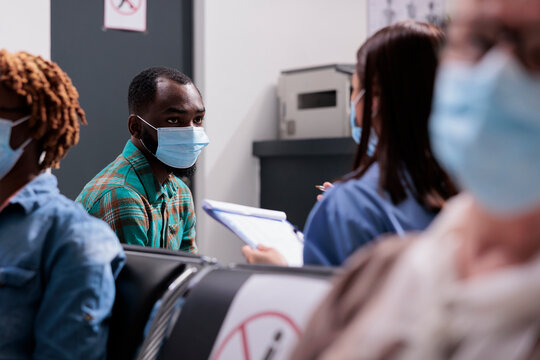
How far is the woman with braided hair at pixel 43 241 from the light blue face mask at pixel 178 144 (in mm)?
724

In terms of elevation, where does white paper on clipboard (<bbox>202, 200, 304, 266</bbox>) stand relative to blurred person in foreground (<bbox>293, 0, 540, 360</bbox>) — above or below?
below

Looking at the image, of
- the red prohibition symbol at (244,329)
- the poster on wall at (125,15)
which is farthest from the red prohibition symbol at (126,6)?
the red prohibition symbol at (244,329)

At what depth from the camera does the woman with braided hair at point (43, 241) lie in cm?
118

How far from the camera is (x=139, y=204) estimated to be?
6.23ft

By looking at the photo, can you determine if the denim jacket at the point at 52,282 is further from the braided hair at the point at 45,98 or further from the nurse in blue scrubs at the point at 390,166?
the nurse in blue scrubs at the point at 390,166

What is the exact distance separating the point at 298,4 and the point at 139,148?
7.18 feet

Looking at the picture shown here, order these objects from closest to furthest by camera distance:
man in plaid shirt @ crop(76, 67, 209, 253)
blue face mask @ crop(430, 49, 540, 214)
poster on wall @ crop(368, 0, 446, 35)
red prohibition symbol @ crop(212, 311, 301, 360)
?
blue face mask @ crop(430, 49, 540, 214) → red prohibition symbol @ crop(212, 311, 301, 360) → man in plaid shirt @ crop(76, 67, 209, 253) → poster on wall @ crop(368, 0, 446, 35)

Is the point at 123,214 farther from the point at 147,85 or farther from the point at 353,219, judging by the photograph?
the point at 353,219

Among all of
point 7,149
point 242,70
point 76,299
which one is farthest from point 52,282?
point 242,70

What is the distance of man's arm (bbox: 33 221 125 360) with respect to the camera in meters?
1.17

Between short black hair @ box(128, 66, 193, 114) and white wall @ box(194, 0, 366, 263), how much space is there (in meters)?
1.35

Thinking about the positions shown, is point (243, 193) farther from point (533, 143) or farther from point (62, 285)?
point (533, 143)

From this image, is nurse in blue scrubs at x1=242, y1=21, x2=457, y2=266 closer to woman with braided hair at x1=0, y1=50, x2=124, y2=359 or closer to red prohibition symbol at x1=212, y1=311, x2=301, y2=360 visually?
red prohibition symbol at x1=212, y1=311, x2=301, y2=360

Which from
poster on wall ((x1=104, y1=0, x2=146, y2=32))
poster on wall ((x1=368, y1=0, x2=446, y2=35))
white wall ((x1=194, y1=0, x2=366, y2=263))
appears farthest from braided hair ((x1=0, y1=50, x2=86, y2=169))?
poster on wall ((x1=368, y1=0, x2=446, y2=35))
